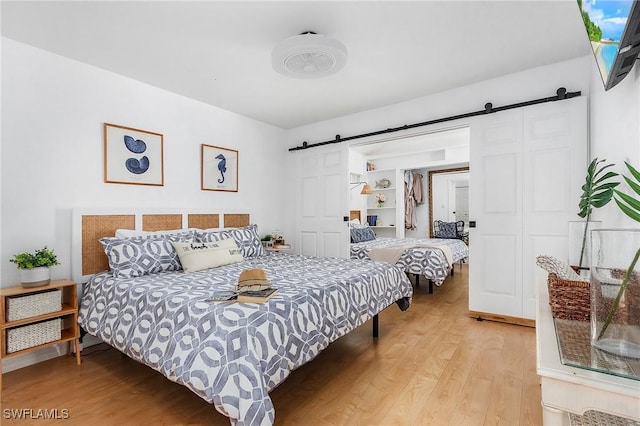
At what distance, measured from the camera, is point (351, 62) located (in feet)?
9.33

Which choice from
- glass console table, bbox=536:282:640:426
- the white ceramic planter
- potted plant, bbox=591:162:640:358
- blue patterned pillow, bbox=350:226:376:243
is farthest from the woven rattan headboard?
potted plant, bbox=591:162:640:358

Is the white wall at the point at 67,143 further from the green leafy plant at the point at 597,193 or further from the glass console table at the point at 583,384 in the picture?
the green leafy plant at the point at 597,193

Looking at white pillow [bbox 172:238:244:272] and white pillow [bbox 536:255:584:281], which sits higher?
white pillow [bbox 536:255:584:281]

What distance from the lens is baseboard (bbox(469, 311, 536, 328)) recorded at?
3084 millimetres

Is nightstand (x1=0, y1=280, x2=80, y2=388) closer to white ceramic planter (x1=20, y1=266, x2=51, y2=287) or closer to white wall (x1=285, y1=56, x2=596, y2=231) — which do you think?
white ceramic planter (x1=20, y1=266, x2=51, y2=287)

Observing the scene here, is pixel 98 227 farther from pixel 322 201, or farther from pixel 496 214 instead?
pixel 496 214

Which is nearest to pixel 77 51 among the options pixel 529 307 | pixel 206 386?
pixel 206 386

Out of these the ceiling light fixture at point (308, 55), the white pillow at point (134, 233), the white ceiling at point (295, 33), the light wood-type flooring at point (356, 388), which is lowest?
the light wood-type flooring at point (356, 388)

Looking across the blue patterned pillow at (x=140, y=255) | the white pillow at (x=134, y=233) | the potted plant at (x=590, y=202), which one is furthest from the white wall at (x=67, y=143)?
the potted plant at (x=590, y=202)

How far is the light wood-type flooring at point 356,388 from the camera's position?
1751 mm

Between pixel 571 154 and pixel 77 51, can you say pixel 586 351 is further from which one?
pixel 77 51

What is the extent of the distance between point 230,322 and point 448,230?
232 inches

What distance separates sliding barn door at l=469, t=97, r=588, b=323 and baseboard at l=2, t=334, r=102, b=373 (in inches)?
149

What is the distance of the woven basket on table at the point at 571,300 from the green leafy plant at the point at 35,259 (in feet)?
10.5
